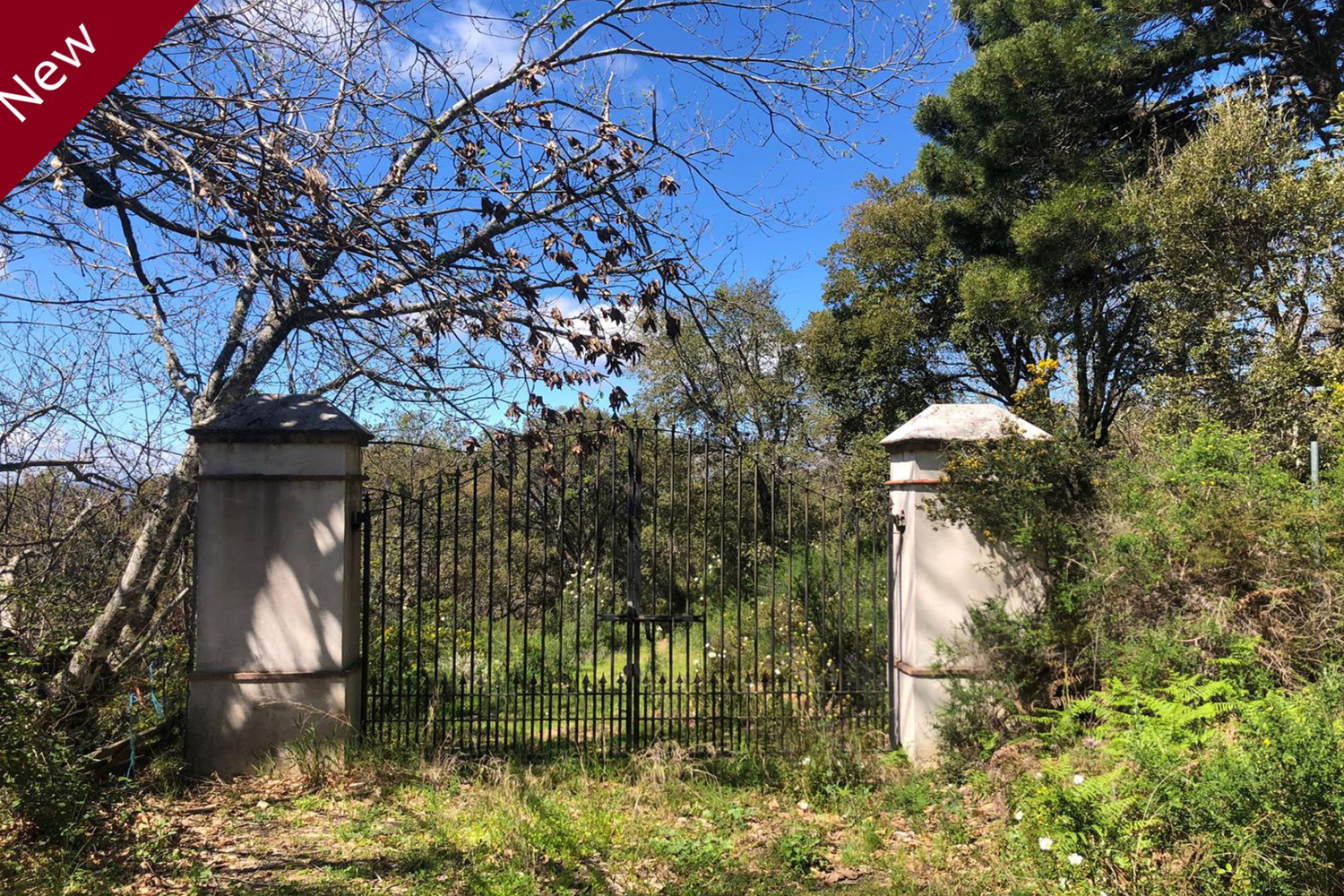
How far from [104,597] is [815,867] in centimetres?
524

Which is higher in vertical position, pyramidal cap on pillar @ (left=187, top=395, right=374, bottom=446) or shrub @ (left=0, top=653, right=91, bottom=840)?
pyramidal cap on pillar @ (left=187, top=395, right=374, bottom=446)

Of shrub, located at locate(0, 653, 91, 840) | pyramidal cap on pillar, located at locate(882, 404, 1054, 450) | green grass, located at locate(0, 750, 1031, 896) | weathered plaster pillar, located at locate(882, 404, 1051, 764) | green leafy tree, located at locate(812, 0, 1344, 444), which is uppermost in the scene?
green leafy tree, located at locate(812, 0, 1344, 444)

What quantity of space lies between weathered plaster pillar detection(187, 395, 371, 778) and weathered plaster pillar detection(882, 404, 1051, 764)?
156 inches

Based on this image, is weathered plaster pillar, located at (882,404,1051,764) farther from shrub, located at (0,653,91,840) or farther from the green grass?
shrub, located at (0,653,91,840)

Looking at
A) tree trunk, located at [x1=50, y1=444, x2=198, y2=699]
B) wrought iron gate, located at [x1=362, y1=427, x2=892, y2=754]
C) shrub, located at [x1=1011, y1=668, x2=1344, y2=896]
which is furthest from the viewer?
wrought iron gate, located at [x1=362, y1=427, x2=892, y2=754]

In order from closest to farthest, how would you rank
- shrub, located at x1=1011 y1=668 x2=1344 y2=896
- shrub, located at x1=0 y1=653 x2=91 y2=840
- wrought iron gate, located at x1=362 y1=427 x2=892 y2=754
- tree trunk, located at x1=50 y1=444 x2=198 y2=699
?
shrub, located at x1=1011 y1=668 x2=1344 y2=896 → shrub, located at x1=0 y1=653 x2=91 y2=840 → tree trunk, located at x1=50 y1=444 x2=198 y2=699 → wrought iron gate, located at x1=362 y1=427 x2=892 y2=754

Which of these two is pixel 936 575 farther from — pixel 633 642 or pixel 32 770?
pixel 32 770

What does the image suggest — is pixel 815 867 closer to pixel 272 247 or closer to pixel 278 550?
pixel 278 550

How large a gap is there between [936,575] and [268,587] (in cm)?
469

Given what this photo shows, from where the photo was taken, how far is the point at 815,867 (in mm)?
4031

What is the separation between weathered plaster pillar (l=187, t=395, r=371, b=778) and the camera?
4.98 m

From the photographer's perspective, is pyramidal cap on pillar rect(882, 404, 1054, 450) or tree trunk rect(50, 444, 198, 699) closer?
tree trunk rect(50, 444, 198, 699)

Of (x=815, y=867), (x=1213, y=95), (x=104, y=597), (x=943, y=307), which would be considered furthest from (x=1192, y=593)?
(x=943, y=307)

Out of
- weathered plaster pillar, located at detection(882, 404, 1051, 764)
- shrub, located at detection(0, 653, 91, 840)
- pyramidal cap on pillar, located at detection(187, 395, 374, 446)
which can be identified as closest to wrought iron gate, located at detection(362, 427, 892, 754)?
weathered plaster pillar, located at detection(882, 404, 1051, 764)
